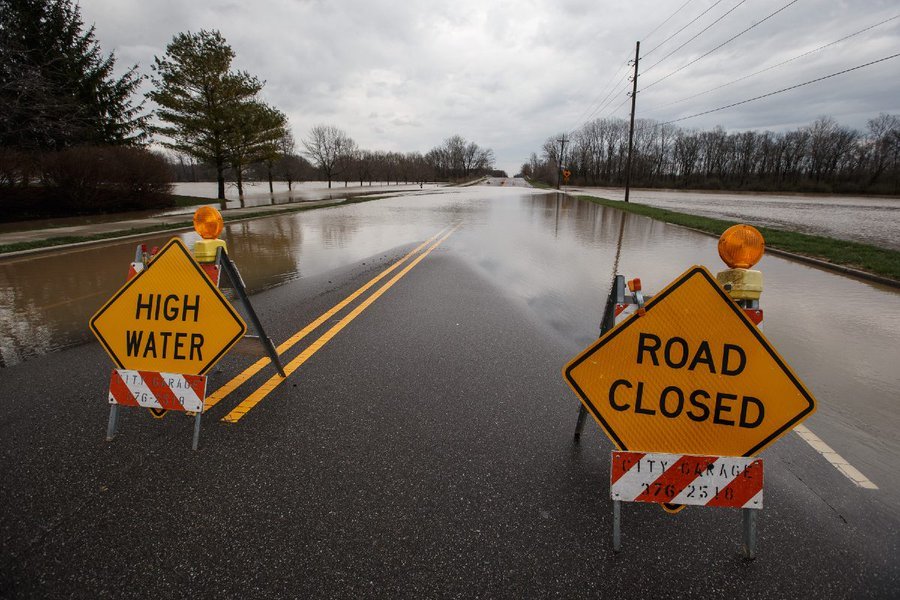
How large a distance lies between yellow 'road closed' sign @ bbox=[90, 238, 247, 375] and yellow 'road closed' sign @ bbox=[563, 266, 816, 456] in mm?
2411

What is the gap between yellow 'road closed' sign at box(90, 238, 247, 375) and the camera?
9.73 feet

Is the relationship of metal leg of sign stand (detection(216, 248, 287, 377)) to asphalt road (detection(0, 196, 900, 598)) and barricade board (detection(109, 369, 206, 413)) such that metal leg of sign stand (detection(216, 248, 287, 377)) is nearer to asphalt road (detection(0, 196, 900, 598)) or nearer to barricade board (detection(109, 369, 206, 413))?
asphalt road (detection(0, 196, 900, 598))

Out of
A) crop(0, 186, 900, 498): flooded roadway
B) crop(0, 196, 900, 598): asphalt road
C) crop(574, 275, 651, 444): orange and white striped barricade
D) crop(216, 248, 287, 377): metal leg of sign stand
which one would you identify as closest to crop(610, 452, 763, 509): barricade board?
crop(0, 196, 900, 598): asphalt road

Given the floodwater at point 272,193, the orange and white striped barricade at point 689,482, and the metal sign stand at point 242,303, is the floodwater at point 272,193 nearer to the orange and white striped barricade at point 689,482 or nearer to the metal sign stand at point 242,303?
the metal sign stand at point 242,303

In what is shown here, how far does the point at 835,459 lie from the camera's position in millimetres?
2832

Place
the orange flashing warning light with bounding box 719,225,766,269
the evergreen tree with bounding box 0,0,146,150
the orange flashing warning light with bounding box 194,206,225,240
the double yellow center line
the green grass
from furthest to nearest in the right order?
the evergreen tree with bounding box 0,0,146,150, the green grass, the double yellow center line, the orange flashing warning light with bounding box 194,206,225,240, the orange flashing warning light with bounding box 719,225,766,269

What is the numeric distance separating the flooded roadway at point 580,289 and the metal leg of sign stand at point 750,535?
1226 millimetres

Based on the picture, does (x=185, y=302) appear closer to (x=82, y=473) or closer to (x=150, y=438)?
(x=150, y=438)

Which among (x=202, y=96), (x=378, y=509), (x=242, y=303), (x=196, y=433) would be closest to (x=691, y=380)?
(x=378, y=509)

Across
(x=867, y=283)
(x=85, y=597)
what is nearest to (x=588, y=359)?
(x=85, y=597)

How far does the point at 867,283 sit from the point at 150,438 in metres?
11.2

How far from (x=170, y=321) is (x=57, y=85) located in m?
23.5

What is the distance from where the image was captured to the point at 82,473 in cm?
257

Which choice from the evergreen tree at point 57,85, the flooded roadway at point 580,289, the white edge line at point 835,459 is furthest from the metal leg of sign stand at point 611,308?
the evergreen tree at point 57,85
